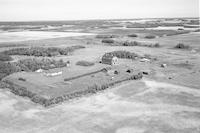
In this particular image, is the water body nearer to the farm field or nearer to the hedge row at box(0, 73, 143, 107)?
the farm field

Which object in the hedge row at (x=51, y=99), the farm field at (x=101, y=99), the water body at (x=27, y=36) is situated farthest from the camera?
the water body at (x=27, y=36)

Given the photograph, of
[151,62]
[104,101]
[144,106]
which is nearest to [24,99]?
[104,101]

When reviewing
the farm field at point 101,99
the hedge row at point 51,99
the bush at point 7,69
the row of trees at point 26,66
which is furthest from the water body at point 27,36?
the hedge row at point 51,99

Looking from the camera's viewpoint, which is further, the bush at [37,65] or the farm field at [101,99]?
the bush at [37,65]

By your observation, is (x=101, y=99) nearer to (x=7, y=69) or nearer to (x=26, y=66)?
(x=7, y=69)

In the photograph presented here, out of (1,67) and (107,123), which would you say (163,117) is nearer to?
(107,123)

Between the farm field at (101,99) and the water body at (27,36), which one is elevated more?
the water body at (27,36)

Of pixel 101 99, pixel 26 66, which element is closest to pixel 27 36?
pixel 26 66

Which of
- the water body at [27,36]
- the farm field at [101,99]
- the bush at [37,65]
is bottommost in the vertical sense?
the farm field at [101,99]

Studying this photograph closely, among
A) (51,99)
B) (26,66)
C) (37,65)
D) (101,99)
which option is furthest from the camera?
(37,65)

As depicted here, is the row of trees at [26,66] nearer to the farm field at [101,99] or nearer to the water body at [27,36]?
the farm field at [101,99]

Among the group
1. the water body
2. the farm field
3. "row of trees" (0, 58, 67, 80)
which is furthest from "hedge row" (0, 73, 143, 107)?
the water body
